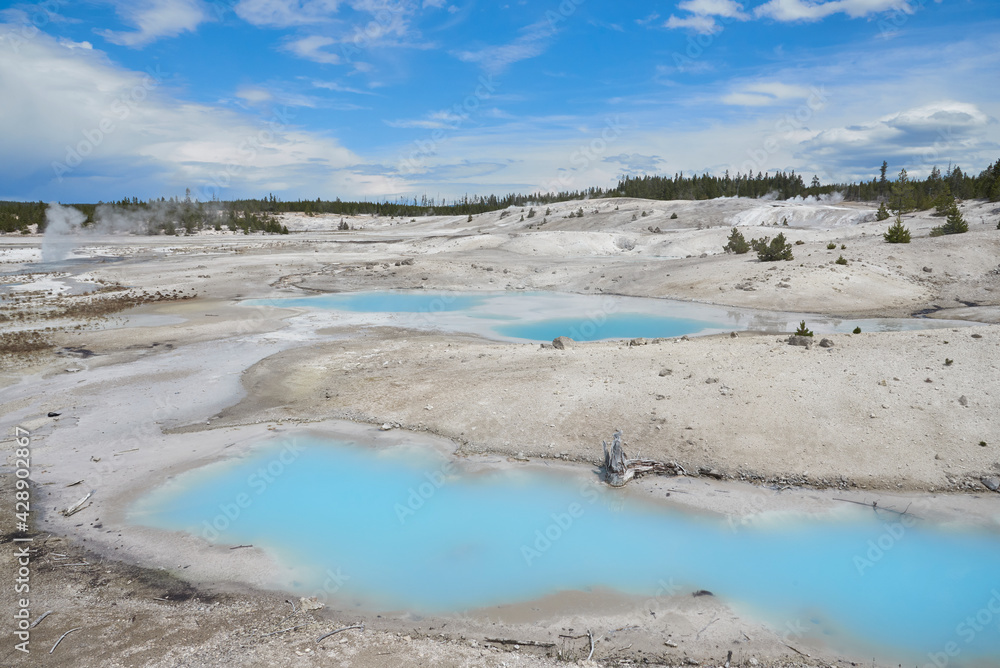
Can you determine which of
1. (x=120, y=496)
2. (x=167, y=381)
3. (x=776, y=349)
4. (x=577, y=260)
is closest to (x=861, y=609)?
(x=776, y=349)

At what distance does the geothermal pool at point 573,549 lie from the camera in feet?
20.0

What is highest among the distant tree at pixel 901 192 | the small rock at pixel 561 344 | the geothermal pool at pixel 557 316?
the distant tree at pixel 901 192

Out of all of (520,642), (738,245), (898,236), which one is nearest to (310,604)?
(520,642)

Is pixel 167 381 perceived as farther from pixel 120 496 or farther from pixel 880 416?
pixel 880 416

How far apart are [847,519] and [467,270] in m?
24.3

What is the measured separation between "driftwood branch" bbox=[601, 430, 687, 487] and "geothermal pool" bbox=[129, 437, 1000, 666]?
10.7 inches

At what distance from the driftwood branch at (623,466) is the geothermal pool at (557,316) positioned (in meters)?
8.52

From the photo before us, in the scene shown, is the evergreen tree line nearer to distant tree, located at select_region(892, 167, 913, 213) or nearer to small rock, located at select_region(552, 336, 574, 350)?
distant tree, located at select_region(892, 167, 913, 213)

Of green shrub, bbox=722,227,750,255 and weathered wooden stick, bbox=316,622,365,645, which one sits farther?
green shrub, bbox=722,227,750,255

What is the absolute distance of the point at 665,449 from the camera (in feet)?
30.8

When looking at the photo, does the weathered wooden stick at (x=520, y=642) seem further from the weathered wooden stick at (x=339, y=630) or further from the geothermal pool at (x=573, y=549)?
the weathered wooden stick at (x=339, y=630)

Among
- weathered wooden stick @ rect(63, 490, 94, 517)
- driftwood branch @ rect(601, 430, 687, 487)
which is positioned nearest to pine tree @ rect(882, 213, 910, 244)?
driftwood branch @ rect(601, 430, 687, 487)

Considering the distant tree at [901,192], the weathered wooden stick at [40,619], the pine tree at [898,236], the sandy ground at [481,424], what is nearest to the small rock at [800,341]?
the sandy ground at [481,424]

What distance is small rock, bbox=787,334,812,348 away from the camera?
1232 centimetres
